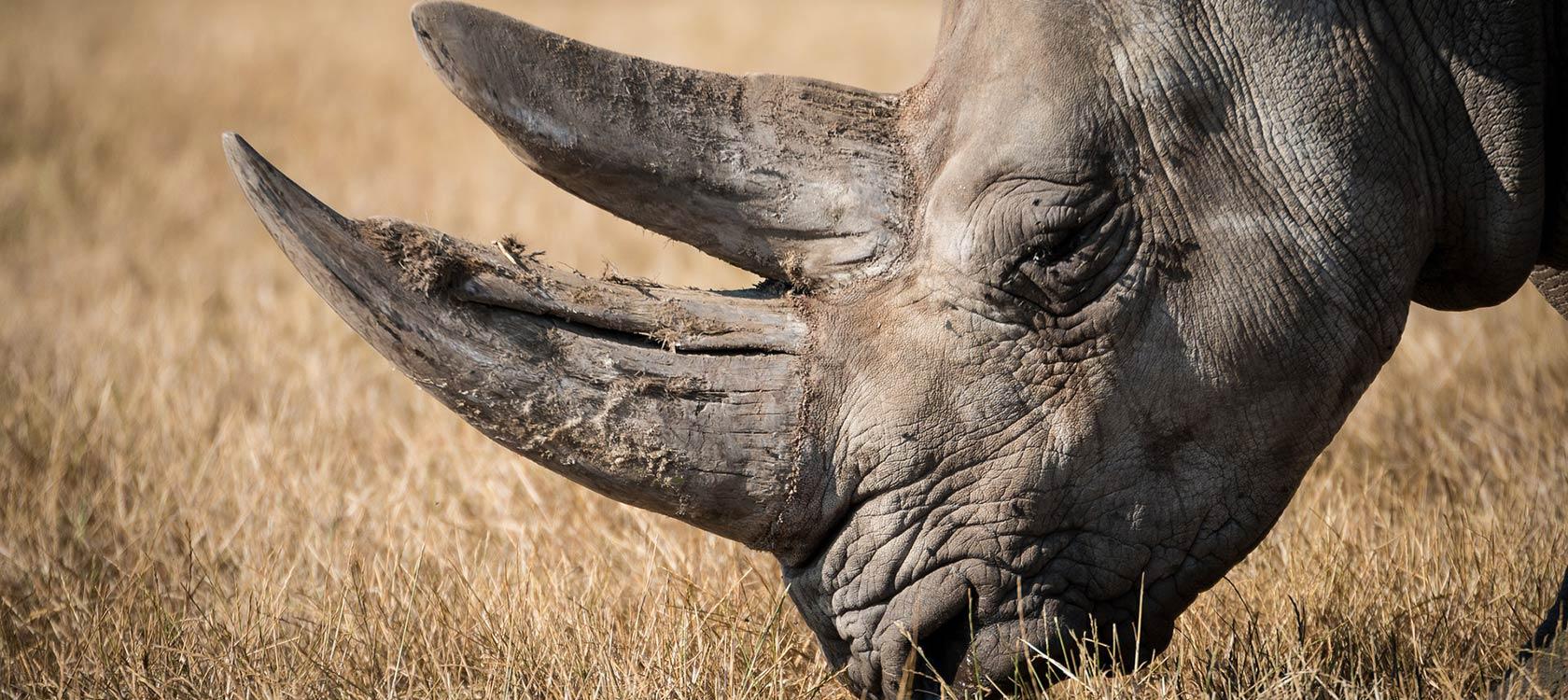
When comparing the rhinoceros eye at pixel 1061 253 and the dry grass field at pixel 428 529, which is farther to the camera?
the dry grass field at pixel 428 529

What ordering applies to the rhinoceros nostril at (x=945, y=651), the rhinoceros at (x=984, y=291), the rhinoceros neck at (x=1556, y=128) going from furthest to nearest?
the rhinoceros neck at (x=1556, y=128), the rhinoceros nostril at (x=945, y=651), the rhinoceros at (x=984, y=291)

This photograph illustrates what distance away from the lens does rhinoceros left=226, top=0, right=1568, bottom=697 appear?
7.55 ft

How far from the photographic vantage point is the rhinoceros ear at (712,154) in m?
2.32

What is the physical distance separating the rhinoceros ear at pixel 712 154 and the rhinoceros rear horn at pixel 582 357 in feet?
0.44

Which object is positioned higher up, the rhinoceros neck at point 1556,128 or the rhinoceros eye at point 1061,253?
the rhinoceros neck at point 1556,128

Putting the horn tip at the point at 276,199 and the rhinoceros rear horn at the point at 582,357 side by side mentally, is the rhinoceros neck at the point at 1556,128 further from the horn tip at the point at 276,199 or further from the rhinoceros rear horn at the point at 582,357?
the horn tip at the point at 276,199

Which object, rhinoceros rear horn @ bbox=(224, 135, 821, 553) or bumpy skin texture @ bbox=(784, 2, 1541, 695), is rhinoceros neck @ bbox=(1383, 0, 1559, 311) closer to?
bumpy skin texture @ bbox=(784, 2, 1541, 695)

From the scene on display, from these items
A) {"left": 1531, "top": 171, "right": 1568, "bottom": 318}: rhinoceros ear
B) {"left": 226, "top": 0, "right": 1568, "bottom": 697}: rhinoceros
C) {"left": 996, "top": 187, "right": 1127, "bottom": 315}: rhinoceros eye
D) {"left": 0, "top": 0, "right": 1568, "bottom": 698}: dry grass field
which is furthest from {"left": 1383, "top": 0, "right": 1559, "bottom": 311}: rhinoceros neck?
{"left": 0, "top": 0, "right": 1568, "bottom": 698}: dry grass field

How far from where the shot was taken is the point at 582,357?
2295mm

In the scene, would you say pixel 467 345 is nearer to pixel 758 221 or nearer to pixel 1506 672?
pixel 758 221

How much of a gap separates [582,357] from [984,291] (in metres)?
0.72

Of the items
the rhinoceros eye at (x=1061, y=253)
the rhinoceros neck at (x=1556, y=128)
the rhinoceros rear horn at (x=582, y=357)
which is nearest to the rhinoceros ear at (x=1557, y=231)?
the rhinoceros neck at (x=1556, y=128)

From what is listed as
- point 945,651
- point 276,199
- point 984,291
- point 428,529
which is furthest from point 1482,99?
point 428,529

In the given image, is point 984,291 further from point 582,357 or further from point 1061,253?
point 582,357
